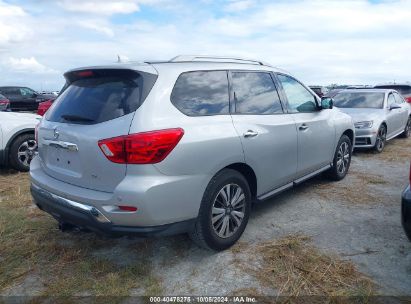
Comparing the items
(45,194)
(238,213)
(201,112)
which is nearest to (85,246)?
(45,194)

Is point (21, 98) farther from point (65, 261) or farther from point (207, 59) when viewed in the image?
point (207, 59)

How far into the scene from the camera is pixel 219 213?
3359mm

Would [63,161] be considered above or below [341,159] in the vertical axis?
above

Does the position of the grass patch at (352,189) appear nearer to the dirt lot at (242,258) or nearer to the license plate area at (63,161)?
the dirt lot at (242,258)

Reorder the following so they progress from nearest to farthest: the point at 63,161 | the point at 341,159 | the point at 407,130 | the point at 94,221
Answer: the point at 94,221
the point at 63,161
the point at 341,159
the point at 407,130

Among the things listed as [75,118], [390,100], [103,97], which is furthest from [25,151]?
[390,100]

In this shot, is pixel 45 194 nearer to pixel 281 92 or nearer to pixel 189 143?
pixel 189 143

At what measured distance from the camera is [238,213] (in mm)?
3574

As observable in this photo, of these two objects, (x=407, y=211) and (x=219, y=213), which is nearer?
(x=407, y=211)

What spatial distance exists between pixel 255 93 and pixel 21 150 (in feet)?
15.4

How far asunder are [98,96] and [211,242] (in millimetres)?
1633

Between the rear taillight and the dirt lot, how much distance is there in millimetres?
1078

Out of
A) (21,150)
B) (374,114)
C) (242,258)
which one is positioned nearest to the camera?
(242,258)

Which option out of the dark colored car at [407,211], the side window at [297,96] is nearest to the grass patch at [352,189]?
the side window at [297,96]
